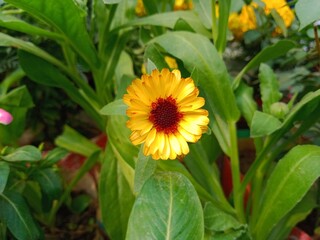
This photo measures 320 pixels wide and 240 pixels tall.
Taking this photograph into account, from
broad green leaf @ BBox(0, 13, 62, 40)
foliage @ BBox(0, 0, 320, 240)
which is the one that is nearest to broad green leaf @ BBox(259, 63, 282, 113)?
foliage @ BBox(0, 0, 320, 240)

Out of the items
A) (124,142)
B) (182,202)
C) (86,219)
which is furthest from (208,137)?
(86,219)

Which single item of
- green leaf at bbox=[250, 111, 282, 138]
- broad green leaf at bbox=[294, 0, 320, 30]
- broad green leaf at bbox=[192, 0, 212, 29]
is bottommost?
green leaf at bbox=[250, 111, 282, 138]

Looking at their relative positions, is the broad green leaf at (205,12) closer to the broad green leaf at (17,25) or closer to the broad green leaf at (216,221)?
the broad green leaf at (17,25)

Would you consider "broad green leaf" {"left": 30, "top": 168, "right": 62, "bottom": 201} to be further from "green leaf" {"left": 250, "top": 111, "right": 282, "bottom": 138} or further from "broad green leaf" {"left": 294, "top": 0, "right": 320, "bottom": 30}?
"broad green leaf" {"left": 294, "top": 0, "right": 320, "bottom": 30}

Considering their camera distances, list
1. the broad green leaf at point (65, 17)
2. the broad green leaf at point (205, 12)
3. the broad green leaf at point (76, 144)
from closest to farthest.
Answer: the broad green leaf at point (65, 17), the broad green leaf at point (205, 12), the broad green leaf at point (76, 144)

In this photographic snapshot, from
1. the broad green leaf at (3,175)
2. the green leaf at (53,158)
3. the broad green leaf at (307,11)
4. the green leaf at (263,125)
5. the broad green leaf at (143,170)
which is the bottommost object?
the green leaf at (53,158)

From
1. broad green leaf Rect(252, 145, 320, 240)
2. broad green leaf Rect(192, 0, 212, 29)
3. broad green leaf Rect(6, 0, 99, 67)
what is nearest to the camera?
broad green leaf Rect(252, 145, 320, 240)

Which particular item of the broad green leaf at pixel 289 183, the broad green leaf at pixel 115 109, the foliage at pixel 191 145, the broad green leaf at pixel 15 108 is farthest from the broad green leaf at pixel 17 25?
the broad green leaf at pixel 289 183
